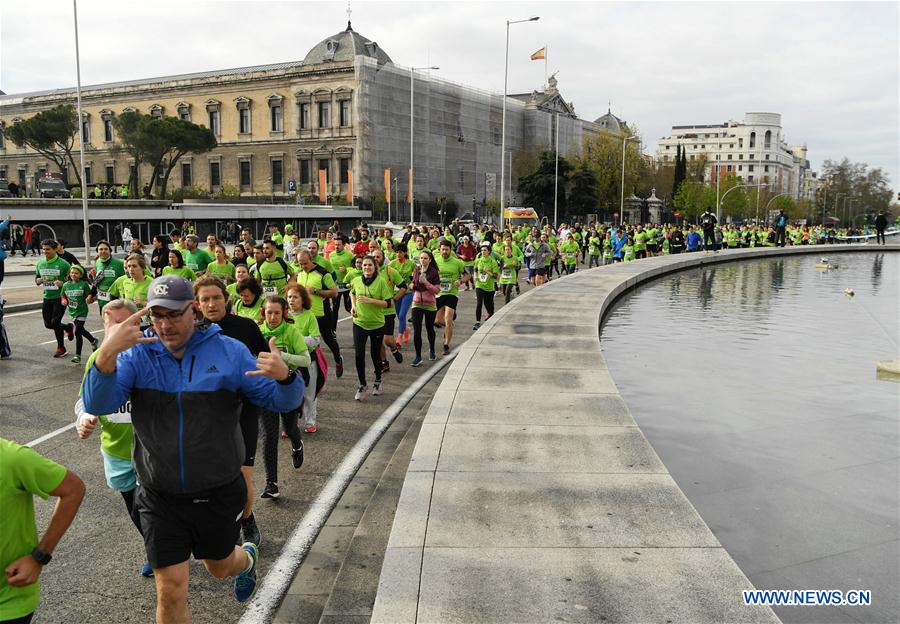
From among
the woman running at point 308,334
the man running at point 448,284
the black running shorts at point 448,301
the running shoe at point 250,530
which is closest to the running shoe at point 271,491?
the running shoe at point 250,530

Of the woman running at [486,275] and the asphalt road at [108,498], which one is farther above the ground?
the woman running at [486,275]

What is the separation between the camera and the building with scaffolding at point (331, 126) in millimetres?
71125

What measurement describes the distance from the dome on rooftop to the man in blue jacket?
250 ft

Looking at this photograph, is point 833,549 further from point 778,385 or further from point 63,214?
point 63,214

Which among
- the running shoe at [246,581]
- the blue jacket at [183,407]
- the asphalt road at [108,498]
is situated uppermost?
the blue jacket at [183,407]

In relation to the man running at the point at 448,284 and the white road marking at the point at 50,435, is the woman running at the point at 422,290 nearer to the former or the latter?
the man running at the point at 448,284

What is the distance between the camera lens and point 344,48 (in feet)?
253

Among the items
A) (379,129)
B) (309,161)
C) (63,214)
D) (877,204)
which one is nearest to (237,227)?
(63,214)

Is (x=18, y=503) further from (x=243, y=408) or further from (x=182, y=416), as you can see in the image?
(x=243, y=408)

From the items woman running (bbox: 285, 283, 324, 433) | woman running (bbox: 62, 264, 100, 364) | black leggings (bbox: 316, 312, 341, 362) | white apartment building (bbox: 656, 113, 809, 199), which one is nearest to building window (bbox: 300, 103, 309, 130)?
woman running (bbox: 62, 264, 100, 364)

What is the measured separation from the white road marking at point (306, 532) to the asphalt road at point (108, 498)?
0.07 meters

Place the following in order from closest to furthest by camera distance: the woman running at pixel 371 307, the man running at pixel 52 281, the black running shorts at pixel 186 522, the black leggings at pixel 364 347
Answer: the black running shorts at pixel 186 522 → the black leggings at pixel 364 347 → the woman running at pixel 371 307 → the man running at pixel 52 281

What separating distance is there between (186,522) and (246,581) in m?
0.76

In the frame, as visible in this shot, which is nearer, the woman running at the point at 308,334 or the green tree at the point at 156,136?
the woman running at the point at 308,334
